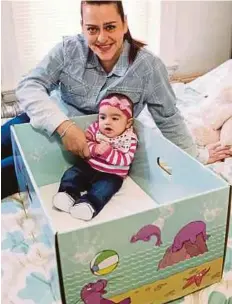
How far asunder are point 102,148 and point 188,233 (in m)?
0.41

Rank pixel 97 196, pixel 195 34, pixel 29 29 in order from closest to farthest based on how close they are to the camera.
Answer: pixel 97 196 → pixel 29 29 → pixel 195 34

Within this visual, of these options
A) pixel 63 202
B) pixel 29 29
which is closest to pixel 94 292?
pixel 63 202

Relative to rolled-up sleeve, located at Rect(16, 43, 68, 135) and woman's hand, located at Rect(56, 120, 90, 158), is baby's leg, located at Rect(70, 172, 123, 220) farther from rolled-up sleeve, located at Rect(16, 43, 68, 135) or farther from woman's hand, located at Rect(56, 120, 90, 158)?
rolled-up sleeve, located at Rect(16, 43, 68, 135)

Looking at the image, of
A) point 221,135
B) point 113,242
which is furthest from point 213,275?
point 221,135

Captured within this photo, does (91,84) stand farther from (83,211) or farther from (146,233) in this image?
(146,233)

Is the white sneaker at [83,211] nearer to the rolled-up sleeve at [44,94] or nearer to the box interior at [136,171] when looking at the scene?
the box interior at [136,171]

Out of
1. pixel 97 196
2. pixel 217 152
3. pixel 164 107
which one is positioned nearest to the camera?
pixel 97 196

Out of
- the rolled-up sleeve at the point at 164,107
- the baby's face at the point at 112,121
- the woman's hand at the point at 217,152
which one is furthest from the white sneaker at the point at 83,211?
the woman's hand at the point at 217,152

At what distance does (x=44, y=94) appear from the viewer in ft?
3.56

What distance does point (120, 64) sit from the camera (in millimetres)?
1089

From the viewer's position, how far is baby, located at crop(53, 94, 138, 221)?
40.6 inches

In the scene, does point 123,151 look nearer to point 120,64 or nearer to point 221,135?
point 120,64

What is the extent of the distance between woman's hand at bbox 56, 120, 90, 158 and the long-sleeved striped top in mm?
22

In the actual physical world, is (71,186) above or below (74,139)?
below
